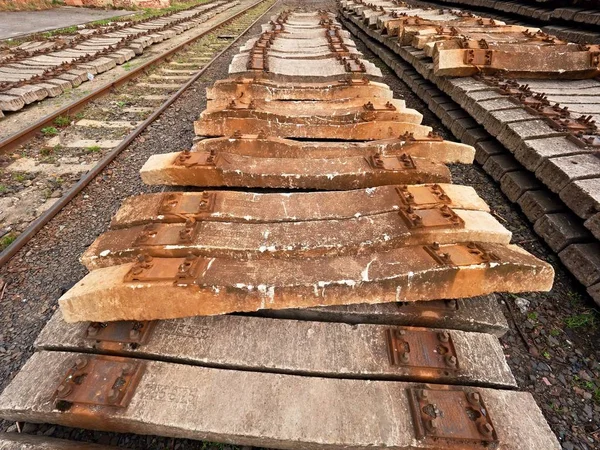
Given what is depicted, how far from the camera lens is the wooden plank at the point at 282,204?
7.38 ft

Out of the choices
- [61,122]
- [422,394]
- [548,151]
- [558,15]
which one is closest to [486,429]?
[422,394]

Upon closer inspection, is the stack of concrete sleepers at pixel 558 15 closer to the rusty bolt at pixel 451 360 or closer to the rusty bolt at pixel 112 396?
the rusty bolt at pixel 451 360

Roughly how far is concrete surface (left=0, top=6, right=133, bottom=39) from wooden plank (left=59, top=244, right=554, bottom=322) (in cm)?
1252

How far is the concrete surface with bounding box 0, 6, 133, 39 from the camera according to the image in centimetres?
1124

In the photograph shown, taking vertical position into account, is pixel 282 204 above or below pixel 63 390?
above

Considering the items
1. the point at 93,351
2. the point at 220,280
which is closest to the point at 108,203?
the point at 93,351

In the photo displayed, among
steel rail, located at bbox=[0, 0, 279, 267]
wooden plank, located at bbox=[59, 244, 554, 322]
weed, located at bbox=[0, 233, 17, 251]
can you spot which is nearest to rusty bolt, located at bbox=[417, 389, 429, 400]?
wooden plank, located at bbox=[59, 244, 554, 322]

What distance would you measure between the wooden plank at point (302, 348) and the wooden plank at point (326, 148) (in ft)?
5.13

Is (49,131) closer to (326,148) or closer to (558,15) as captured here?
(326,148)

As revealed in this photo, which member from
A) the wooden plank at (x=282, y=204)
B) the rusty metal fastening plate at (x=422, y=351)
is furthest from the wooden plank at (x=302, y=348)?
the wooden plank at (x=282, y=204)

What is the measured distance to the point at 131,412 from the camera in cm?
160

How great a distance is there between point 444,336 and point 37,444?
2.06 metres

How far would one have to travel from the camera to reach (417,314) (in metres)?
2.00

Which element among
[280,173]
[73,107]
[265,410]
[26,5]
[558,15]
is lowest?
[265,410]
